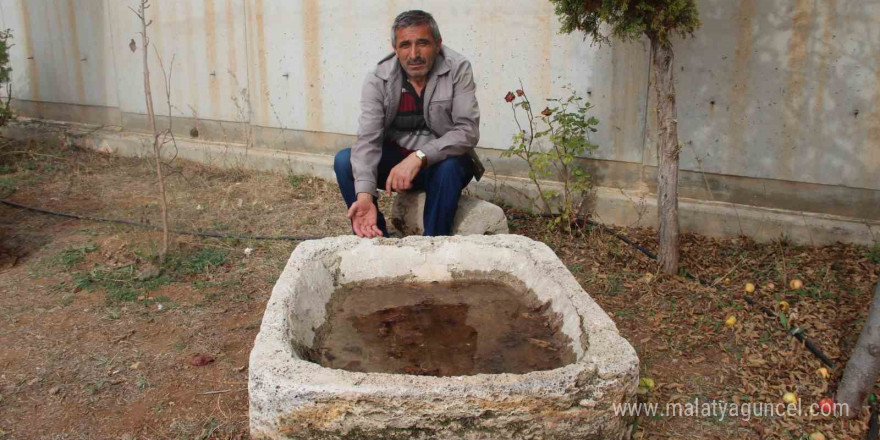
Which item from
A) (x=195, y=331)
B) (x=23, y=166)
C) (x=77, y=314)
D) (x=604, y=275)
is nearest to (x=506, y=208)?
(x=604, y=275)

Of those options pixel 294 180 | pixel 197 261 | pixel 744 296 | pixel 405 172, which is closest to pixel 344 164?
pixel 405 172

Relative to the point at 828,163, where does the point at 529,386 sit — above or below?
below

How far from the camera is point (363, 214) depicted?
3.58 m

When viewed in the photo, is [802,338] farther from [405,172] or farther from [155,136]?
[155,136]

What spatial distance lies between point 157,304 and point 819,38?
390cm

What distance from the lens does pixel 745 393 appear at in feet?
9.41

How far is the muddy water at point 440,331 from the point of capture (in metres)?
2.46

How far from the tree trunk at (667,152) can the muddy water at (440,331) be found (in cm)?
127

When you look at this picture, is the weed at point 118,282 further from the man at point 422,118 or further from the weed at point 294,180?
the weed at point 294,180

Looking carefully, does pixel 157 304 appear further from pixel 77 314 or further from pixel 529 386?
pixel 529 386

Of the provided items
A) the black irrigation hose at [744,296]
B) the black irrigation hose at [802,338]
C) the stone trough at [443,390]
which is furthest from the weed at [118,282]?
the black irrigation hose at [802,338]

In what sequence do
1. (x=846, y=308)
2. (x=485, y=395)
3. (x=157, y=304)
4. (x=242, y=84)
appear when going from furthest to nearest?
(x=242, y=84)
(x=157, y=304)
(x=846, y=308)
(x=485, y=395)

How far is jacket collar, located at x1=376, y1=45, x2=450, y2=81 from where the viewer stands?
12.4 feet

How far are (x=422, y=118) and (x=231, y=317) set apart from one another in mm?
1471
